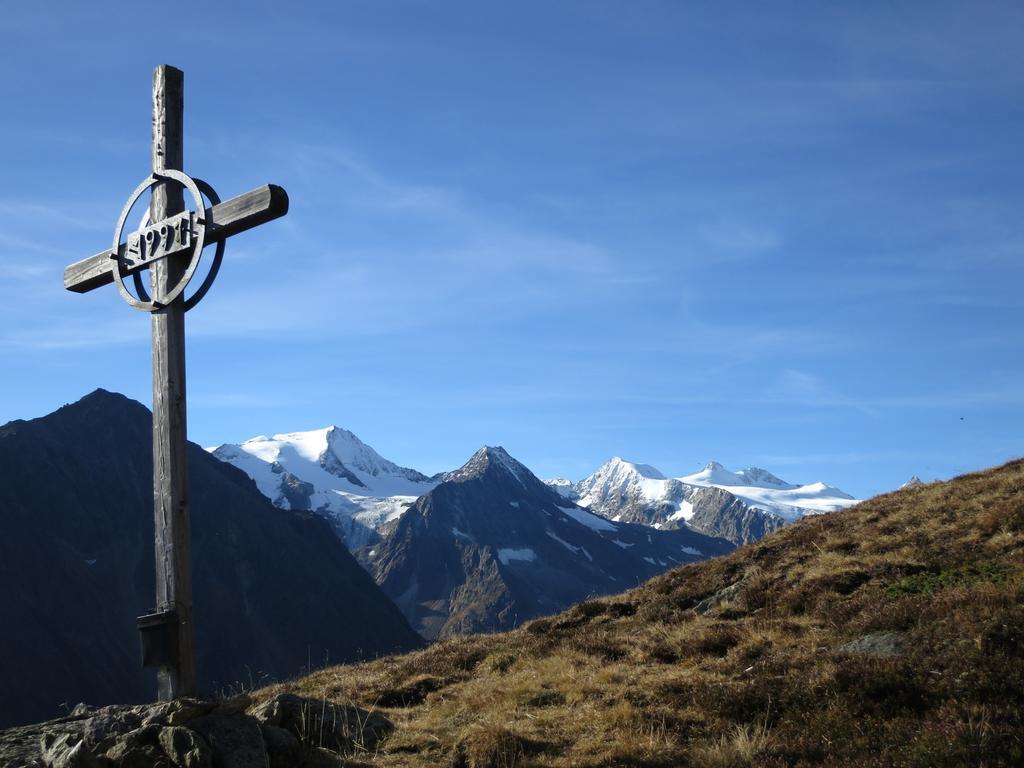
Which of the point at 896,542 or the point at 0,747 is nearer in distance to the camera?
the point at 0,747

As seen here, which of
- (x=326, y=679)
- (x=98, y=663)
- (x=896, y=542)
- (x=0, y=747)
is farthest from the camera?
(x=98, y=663)

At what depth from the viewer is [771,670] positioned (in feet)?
39.1

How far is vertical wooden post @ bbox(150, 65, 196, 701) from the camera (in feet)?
33.0

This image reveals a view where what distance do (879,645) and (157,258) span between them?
10.3 meters

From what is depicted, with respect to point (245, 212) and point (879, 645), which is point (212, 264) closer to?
point (245, 212)

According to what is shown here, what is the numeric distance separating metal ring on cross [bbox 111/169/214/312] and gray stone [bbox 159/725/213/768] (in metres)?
4.51

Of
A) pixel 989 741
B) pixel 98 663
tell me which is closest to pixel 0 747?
pixel 989 741

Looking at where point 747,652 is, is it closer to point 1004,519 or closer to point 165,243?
point 1004,519

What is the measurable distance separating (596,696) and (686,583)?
33.0 ft

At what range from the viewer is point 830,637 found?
553 inches

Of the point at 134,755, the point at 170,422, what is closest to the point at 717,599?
the point at 170,422

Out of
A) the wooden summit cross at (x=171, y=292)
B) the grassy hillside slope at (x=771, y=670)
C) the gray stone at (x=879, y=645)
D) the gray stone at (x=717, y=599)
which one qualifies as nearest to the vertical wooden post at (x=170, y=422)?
the wooden summit cross at (x=171, y=292)

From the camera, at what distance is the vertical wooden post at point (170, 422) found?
10.1m

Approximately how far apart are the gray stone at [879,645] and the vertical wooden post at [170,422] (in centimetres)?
815
